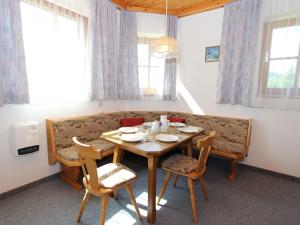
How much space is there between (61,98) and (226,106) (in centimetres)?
259

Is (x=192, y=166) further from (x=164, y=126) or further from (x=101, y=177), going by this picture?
(x=101, y=177)

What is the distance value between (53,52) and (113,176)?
1.76 m

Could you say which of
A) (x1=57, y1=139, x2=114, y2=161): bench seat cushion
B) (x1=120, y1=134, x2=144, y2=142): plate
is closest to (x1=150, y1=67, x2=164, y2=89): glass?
(x1=57, y1=139, x2=114, y2=161): bench seat cushion

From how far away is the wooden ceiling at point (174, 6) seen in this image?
3008mm

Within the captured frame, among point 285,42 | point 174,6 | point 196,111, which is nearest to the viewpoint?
point 285,42

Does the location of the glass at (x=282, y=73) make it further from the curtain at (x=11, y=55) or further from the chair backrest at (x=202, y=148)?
the curtain at (x=11, y=55)

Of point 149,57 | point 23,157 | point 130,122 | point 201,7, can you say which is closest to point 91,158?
point 23,157

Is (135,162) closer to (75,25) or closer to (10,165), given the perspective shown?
(10,165)

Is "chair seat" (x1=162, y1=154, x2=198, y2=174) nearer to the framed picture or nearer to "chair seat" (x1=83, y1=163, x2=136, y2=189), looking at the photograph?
"chair seat" (x1=83, y1=163, x2=136, y2=189)

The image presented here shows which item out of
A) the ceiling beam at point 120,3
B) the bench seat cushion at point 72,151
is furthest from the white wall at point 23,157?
the ceiling beam at point 120,3

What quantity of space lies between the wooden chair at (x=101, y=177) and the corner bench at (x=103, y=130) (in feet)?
1.89

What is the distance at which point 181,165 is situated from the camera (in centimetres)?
190

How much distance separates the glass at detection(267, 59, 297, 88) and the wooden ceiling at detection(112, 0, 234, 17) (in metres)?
1.31

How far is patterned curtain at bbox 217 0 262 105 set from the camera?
2.59 meters
